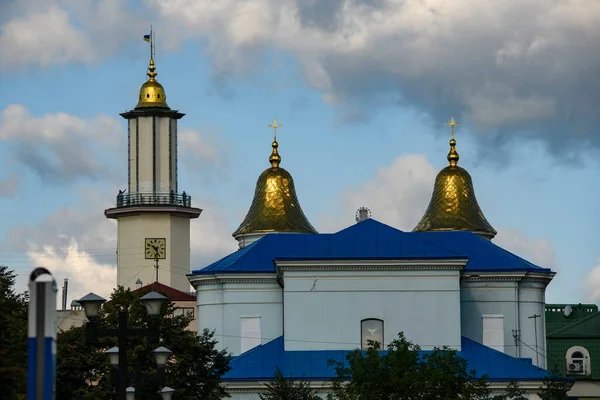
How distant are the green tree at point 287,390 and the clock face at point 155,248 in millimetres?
36773

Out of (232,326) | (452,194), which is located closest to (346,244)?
(232,326)

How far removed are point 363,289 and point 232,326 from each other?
7.50 m

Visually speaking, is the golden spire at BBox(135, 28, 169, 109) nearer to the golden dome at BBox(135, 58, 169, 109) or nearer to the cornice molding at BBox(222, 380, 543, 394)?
the golden dome at BBox(135, 58, 169, 109)

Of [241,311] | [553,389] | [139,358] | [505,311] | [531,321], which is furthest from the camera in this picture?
[531,321]

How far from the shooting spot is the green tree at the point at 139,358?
155ft

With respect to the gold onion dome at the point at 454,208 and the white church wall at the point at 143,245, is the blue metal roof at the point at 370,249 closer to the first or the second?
the gold onion dome at the point at 454,208

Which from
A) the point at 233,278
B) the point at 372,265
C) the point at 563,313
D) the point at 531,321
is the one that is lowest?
the point at 531,321

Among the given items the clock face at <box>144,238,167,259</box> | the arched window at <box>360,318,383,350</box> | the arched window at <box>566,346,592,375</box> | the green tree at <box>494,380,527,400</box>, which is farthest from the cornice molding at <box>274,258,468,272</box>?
the clock face at <box>144,238,167,259</box>

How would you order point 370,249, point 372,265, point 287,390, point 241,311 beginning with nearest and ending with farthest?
point 287,390 → point 372,265 → point 370,249 → point 241,311

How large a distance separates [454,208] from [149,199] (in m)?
25.3

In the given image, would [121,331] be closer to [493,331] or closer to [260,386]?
[260,386]

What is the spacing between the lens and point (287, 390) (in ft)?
194

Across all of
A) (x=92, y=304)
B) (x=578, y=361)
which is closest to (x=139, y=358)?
(x=92, y=304)

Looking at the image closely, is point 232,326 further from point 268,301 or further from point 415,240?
point 415,240
